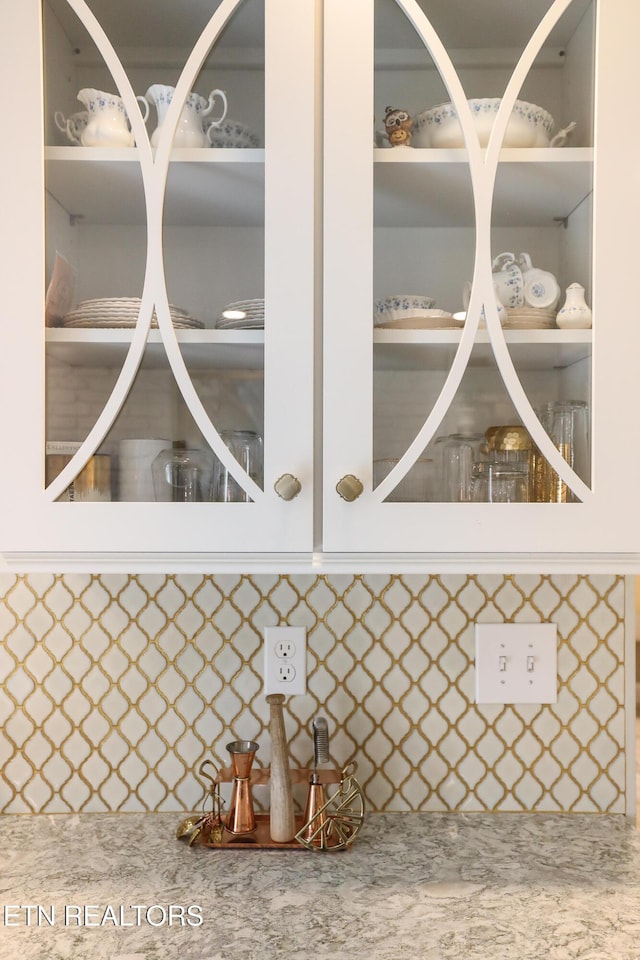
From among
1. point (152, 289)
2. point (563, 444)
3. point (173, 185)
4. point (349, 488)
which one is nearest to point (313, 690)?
point (349, 488)

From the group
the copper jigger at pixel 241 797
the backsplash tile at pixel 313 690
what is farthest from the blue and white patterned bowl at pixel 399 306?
the copper jigger at pixel 241 797

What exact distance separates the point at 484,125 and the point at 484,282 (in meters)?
0.19

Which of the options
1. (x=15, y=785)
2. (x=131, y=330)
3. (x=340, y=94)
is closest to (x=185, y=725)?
(x=15, y=785)

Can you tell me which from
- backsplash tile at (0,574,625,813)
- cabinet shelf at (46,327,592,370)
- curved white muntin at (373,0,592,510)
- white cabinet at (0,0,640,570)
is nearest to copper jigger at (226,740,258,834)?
backsplash tile at (0,574,625,813)

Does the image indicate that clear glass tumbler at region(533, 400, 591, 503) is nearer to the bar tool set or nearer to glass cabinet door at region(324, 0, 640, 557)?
glass cabinet door at region(324, 0, 640, 557)

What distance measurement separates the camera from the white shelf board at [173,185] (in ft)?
3.14

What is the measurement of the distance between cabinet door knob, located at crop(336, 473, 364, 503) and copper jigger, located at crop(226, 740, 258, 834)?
46 cm

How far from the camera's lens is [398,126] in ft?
3.14

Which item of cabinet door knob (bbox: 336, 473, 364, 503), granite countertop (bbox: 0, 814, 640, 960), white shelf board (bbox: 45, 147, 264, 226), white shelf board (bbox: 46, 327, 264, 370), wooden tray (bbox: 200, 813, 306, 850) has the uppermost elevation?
white shelf board (bbox: 45, 147, 264, 226)

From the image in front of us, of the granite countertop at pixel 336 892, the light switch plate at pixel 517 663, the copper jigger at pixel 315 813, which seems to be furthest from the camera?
the light switch plate at pixel 517 663

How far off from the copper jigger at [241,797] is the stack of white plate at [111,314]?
0.63 m

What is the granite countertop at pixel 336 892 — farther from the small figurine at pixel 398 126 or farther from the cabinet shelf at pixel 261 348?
the small figurine at pixel 398 126

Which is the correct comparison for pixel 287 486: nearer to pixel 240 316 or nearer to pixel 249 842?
pixel 240 316

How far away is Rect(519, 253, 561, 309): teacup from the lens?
98 centimetres
